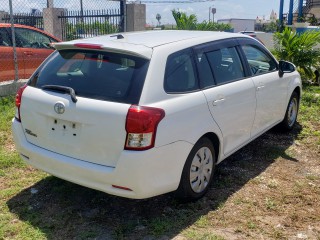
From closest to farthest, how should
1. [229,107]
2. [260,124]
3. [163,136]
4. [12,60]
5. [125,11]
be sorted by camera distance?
[163,136]
[229,107]
[260,124]
[12,60]
[125,11]

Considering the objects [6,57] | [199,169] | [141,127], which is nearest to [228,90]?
[199,169]

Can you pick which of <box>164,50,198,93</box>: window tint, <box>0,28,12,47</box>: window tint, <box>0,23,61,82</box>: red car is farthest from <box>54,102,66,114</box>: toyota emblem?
<box>0,28,12,47</box>: window tint

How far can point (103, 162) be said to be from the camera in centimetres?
325

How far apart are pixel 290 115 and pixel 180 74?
309 centimetres

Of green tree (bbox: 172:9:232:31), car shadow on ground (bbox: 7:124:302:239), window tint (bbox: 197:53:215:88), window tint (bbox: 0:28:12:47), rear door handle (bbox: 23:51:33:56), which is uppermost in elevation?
green tree (bbox: 172:9:232:31)

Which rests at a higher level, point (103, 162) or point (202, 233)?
point (103, 162)

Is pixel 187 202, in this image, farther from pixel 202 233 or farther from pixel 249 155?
pixel 249 155

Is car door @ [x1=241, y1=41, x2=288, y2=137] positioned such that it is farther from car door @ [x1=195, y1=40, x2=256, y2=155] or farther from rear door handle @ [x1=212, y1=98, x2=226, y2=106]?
rear door handle @ [x1=212, y1=98, x2=226, y2=106]

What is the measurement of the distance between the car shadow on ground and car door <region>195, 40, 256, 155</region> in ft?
1.83

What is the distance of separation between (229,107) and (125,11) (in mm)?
6958

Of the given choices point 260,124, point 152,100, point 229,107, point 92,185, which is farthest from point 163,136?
point 260,124

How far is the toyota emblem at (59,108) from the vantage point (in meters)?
3.35

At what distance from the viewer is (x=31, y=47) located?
8688mm

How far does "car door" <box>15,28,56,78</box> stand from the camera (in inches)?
335
